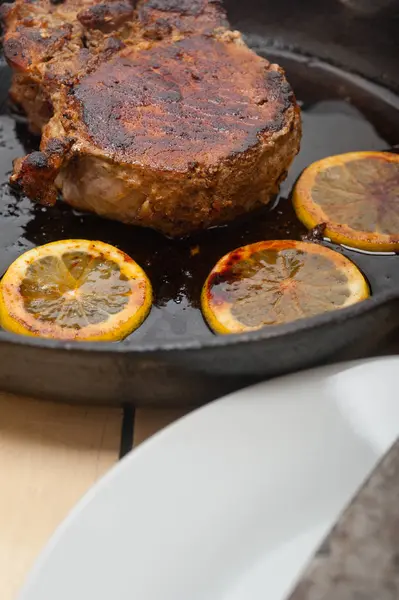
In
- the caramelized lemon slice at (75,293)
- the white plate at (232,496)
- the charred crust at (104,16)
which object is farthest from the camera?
the charred crust at (104,16)

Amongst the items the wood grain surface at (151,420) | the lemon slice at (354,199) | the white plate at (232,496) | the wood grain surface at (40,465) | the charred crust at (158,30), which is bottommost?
the wood grain surface at (40,465)

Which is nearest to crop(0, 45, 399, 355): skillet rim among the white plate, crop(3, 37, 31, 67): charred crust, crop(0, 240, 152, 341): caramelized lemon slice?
the white plate

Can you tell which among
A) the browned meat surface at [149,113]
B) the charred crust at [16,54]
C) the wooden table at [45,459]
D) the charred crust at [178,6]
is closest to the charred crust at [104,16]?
the browned meat surface at [149,113]

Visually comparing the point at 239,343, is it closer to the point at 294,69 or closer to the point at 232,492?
the point at 232,492

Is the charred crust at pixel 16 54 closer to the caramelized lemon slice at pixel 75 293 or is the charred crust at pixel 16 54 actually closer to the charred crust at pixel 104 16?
the charred crust at pixel 104 16

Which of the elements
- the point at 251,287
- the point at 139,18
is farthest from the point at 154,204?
the point at 139,18

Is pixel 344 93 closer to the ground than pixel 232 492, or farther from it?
farther from it

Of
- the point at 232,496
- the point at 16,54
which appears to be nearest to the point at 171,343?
the point at 232,496
